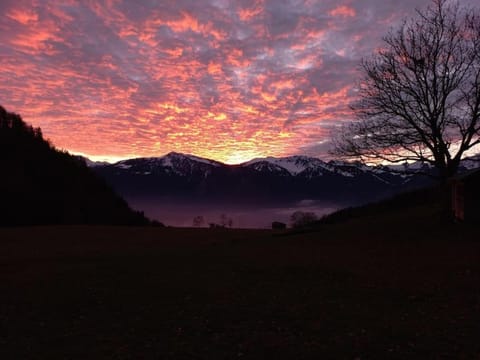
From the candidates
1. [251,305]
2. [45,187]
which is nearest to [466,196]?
[251,305]

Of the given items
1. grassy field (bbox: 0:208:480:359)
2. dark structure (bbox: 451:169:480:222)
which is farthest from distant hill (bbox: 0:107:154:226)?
dark structure (bbox: 451:169:480:222)

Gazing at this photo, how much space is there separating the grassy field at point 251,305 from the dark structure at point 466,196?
6561 millimetres

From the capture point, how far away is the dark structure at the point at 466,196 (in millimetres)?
30281

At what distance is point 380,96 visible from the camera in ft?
105

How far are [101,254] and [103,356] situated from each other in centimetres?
2153

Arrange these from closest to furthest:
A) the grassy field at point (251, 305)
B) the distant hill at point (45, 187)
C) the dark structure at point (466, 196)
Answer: the grassy field at point (251, 305)
the dark structure at point (466, 196)
the distant hill at point (45, 187)

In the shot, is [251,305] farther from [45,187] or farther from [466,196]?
[45,187]

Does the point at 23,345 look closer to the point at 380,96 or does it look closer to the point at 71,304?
the point at 71,304

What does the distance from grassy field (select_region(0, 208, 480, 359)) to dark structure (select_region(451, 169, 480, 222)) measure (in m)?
6.56

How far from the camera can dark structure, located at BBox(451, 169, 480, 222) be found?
3028 centimetres

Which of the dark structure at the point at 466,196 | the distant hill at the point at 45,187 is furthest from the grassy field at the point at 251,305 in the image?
the distant hill at the point at 45,187

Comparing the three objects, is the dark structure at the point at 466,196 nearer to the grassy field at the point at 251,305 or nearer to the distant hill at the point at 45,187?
the grassy field at the point at 251,305

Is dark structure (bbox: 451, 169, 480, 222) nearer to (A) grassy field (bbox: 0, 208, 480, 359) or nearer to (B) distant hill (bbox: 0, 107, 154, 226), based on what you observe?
(A) grassy field (bbox: 0, 208, 480, 359)

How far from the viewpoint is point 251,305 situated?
1250 centimetres
